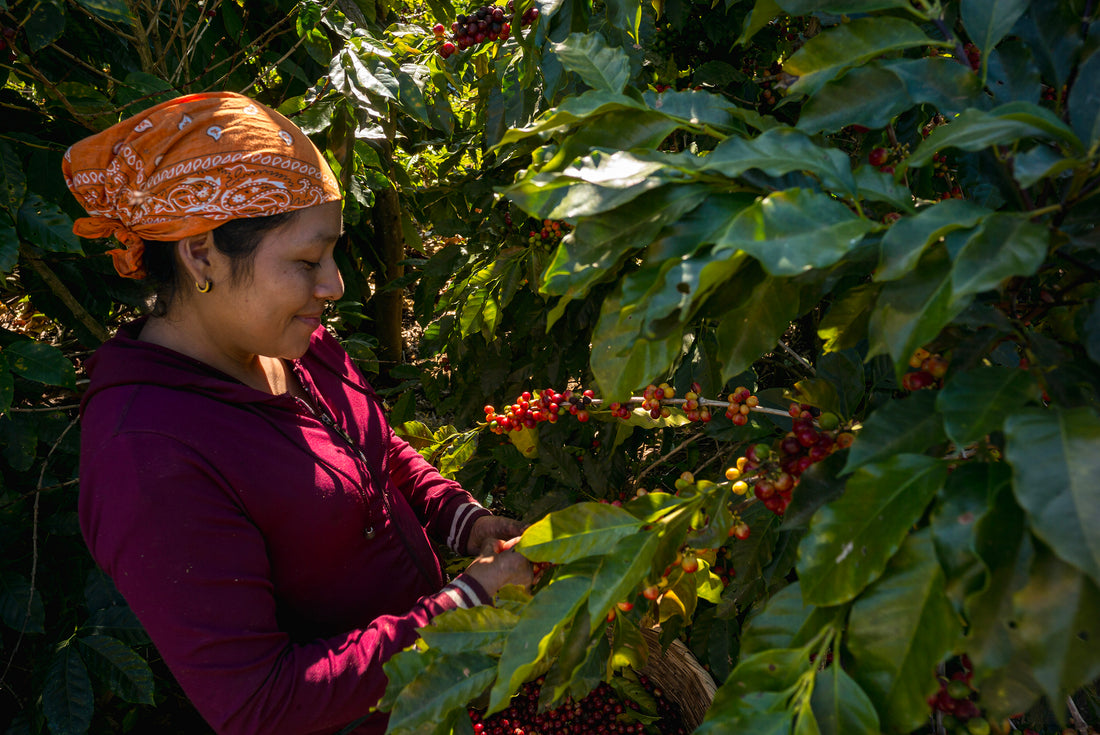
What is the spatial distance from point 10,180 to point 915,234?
90.9 inches

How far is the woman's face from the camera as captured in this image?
1452mm

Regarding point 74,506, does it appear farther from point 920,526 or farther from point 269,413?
point 920,526

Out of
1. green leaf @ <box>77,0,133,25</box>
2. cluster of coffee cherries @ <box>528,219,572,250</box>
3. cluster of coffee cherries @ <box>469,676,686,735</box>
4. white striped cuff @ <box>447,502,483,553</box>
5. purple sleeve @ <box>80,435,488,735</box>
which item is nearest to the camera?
purple sleeve @ <box>80,435,488,735</box>

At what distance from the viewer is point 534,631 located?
782mm

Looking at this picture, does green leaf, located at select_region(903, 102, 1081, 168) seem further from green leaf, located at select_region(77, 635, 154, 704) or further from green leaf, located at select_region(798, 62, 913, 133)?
green leaf, located at select_region(77, 635, 154, 704)

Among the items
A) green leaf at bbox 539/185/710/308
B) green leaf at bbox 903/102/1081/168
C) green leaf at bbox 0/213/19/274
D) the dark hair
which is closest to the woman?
the dark hair

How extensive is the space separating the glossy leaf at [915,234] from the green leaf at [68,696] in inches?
92.7

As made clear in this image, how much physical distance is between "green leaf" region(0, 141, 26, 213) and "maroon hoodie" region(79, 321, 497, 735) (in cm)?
83

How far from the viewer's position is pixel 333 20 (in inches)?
98.8

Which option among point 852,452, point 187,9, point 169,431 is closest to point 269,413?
point 169,431

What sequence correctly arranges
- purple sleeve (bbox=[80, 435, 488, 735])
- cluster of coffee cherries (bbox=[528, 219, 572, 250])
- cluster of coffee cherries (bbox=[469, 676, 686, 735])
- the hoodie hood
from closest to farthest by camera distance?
1. purple sleeve (bbox=[80, 435, 488, 735])
2. the hoodie hood
3. cluster of coffee cherries (bbox=[528, 219, 572, 250])
4. cluster of coffee cherries (bbox=[469, 676, 686, 735])

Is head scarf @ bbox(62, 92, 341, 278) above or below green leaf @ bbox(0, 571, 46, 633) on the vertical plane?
→ above

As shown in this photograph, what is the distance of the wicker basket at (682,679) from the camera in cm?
197

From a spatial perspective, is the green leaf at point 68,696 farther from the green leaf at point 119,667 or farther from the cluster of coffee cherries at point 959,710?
the cluster of coffee cherries at point 959,710
